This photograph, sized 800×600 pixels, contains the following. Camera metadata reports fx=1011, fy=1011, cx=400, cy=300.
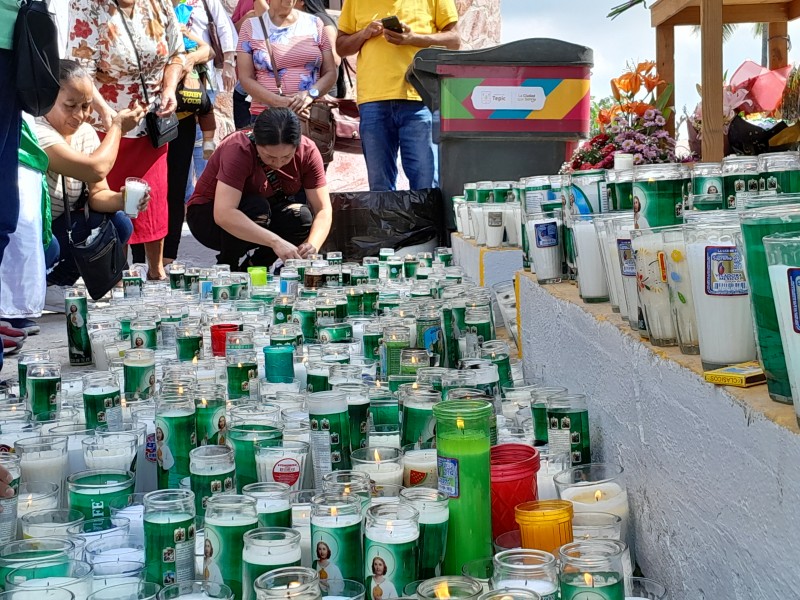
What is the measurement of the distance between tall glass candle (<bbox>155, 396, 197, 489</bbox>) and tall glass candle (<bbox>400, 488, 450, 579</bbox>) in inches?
21.6

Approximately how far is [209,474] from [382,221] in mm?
3663

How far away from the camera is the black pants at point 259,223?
524 centimetres

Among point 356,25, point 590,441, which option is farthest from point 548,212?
point 356,25

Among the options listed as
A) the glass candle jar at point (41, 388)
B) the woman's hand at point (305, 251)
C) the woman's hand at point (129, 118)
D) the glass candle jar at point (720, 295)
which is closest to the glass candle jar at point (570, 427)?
the glass candle jar at point (720, 295)

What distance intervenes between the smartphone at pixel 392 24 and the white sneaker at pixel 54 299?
2089mm

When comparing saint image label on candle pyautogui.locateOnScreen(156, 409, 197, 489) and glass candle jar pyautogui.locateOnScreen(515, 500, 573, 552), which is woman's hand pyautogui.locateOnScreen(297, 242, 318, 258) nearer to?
saint image label on candle pyautogui.locateOnScreen(156, 409, 197, 489)

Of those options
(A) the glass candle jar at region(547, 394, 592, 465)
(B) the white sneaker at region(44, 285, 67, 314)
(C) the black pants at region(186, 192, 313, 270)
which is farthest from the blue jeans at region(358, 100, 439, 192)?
(A) the glass candle jar at region(547, 394, 592, 465)

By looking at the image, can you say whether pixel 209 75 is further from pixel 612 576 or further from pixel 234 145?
pixel 612 576

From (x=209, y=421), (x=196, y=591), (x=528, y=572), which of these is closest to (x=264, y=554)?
(x=196, y=591)

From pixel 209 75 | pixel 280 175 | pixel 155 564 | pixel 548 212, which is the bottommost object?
pixel 155 564

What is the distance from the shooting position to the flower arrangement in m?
4.04

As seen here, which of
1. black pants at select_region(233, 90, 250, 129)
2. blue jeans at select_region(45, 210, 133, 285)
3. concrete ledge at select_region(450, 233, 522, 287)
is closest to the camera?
concrete ledge at select_region(450, 233, 522, 287)

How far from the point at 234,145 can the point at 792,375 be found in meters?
4.12

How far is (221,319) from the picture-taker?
2.94 metres
